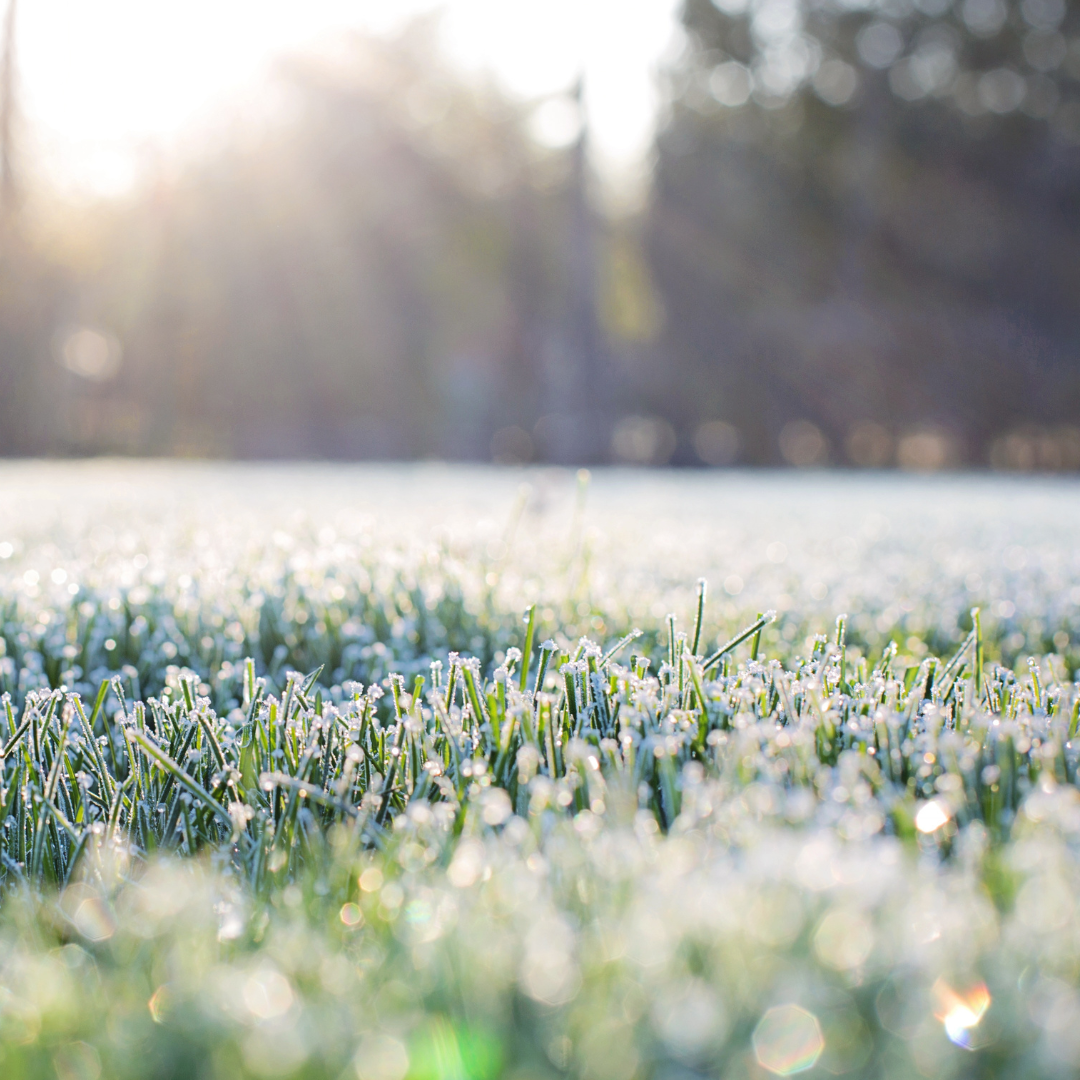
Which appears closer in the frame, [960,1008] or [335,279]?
[960,1008]

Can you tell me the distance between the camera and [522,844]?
1.10m

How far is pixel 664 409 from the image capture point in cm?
2081

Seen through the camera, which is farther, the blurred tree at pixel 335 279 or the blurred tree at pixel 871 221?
the blurred tree at pixel 335 279

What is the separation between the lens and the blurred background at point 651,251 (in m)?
19.8

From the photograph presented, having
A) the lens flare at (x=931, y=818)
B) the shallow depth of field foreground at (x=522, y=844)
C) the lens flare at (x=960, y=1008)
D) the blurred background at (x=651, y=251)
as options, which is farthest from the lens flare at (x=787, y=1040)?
the blurred background at (x=651, y=251)

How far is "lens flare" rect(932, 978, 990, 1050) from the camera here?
750 millimetres

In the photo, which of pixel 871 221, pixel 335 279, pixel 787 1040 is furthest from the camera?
pixel 871 221

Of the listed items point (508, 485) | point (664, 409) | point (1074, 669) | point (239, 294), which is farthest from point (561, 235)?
point (1074, 669)

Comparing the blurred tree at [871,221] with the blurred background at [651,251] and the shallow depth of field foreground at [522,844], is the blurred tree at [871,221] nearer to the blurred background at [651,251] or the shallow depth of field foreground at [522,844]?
the blurred background at [651,251]

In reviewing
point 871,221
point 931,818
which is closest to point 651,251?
point 871,221

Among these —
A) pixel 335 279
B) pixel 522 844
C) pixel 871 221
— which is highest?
pixel 871 221

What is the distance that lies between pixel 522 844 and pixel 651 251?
73.2 feet

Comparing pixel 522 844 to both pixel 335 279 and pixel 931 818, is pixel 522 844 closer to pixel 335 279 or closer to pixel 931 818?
pixel 931 818

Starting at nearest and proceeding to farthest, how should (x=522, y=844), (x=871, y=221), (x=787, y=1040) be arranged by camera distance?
(x=787, y=1040) → (x=522, y=844) → (x=871, y=221)
